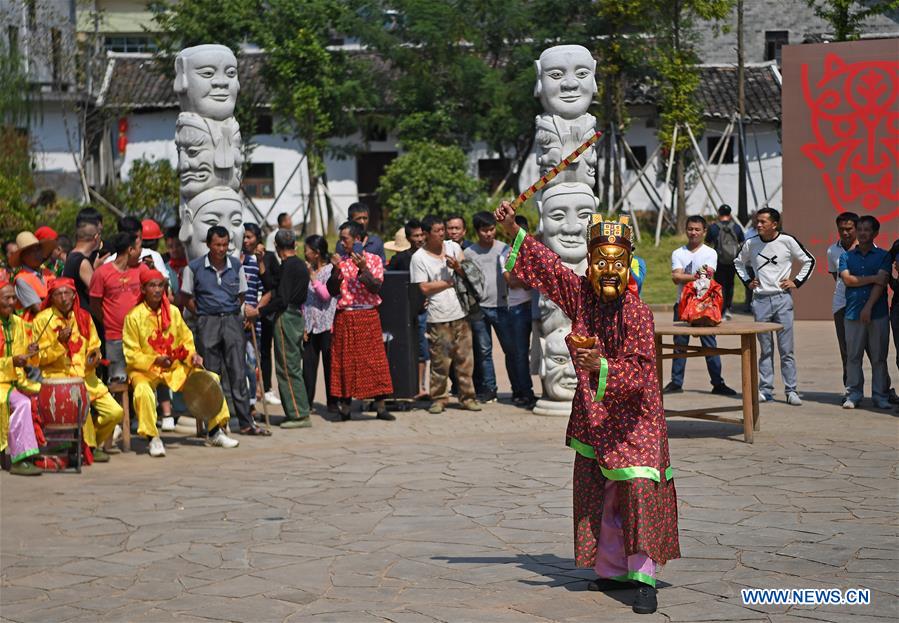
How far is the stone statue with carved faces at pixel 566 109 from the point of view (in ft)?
40.8

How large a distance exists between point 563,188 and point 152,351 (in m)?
4.05

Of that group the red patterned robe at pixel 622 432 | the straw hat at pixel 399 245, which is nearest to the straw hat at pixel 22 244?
the straw hat at pixel 399 245

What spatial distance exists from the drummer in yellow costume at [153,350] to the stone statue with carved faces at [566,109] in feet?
12.2

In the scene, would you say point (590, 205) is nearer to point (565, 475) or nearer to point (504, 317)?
point (504, 317)

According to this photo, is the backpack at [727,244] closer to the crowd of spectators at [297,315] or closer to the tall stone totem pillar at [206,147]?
the crowd of spectators at [297,315]

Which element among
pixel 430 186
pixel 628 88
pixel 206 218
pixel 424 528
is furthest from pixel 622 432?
pixel 628 88

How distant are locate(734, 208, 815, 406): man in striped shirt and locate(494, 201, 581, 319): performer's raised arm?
5808mm

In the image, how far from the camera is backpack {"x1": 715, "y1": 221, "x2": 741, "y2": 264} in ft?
66.0

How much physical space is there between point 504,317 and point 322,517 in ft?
16.0

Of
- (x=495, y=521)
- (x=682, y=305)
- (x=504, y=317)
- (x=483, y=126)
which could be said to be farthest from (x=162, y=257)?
(x=483, y=126)

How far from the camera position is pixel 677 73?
104 feet

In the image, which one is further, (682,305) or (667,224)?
(667,224)

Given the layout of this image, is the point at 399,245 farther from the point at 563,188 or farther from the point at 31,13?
the point at 31,13

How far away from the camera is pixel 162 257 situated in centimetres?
1348
